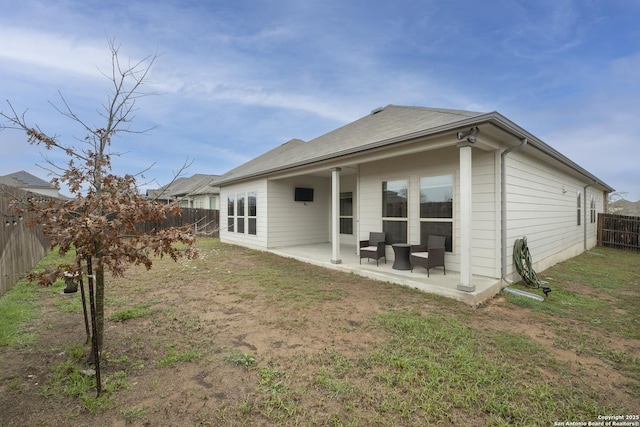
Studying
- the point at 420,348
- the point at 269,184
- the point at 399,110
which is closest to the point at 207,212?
the point at 269,184

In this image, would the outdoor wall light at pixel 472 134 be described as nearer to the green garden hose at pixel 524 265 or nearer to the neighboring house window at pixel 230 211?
the green garden hose at pixel 524 265

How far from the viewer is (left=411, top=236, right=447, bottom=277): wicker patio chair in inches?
213

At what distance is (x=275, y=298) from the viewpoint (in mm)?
4770

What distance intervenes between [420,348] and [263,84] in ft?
38.1

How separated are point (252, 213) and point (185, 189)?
16872 millimetres

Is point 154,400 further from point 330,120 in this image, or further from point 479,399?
point 330,120

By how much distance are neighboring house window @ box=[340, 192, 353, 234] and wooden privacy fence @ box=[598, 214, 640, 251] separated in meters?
12.3

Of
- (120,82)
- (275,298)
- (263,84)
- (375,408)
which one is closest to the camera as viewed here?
(375,408)

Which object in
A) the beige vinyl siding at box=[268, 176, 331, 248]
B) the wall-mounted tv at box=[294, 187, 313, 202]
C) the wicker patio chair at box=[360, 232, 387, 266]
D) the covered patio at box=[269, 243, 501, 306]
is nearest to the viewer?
the covered patio at box=[269, 243, 501, 306]

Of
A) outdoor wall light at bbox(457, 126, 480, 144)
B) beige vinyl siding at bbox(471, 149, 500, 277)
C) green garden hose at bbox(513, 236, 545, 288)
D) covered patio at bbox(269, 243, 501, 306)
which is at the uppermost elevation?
outdoor wall light at bbox(457, 126, 480, 144)

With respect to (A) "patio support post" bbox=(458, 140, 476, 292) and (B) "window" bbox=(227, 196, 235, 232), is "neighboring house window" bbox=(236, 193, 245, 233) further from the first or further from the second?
(A) "patio support post" bbox=(458, 140, 476, 292)

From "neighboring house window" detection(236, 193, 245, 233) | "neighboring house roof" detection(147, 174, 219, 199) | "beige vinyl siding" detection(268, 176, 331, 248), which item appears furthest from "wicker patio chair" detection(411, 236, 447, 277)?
"neighboring house window" detection(236, 193, 245, 233)

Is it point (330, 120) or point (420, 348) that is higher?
point (330, 120)

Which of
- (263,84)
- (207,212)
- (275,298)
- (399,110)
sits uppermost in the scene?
(263,84)
